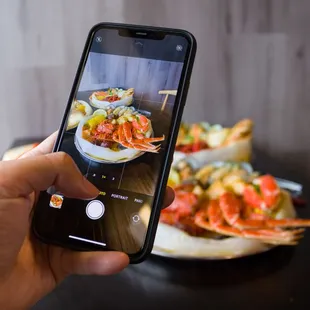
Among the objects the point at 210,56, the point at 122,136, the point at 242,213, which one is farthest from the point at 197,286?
the point at 210,56

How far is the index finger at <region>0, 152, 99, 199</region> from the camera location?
53 centimetres

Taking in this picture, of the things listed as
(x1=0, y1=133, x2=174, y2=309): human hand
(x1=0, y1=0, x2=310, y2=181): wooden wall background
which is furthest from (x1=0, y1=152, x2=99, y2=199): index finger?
(x1=0, y1=0, x2=310, y2=181): wooden wall background

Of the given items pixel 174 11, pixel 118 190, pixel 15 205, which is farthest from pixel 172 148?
pixel 174 11

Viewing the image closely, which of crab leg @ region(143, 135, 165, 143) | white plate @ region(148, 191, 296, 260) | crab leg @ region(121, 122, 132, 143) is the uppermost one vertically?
crab leg @ region(121, 122, 132, 143)

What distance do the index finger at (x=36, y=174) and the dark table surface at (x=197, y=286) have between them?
25cm

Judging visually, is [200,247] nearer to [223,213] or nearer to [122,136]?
[223,213]

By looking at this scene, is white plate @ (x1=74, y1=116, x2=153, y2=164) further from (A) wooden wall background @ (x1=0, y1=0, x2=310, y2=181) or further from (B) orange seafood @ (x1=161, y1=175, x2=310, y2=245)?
(A) wooden wall background @ (x1=0, y1=0, x2=310, y2=181)

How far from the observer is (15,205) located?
0.55 m

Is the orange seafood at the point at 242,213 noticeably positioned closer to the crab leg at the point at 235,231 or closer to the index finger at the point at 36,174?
the crab leg at the point at 235,231

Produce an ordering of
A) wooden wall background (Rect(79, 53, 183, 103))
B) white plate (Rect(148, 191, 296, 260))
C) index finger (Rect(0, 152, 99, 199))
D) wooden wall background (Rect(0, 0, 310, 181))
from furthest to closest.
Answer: wooden wall background (Rect(0, 0, 310, 181)) < white plate (Rect(148, 191, 296, 260)) < wooden wall background (Rect(79, 53, 183, 103)) < index finger (Rect(0, 152, 99, 199))

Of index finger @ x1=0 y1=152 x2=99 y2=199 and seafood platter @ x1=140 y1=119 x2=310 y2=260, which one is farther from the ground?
index finger @ x1=0 y1=152 x2=99 y2=199

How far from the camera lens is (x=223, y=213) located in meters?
0.86

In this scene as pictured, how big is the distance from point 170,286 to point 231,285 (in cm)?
9

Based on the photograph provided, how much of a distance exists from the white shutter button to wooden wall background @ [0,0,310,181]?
0.94 meters
